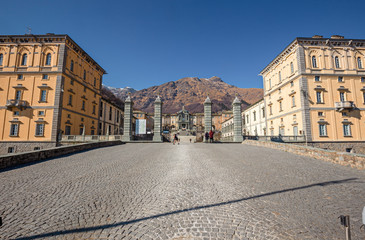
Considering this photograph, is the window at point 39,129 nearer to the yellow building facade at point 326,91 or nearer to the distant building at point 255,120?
the yellow building facade at point 326,91

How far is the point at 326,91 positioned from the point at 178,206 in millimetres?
30540

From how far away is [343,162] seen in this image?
808 cm

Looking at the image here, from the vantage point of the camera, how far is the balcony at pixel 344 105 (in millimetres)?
23438

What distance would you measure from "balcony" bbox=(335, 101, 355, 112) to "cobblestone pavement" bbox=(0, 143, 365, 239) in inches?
960

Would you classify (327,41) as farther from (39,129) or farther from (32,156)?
(39,129)

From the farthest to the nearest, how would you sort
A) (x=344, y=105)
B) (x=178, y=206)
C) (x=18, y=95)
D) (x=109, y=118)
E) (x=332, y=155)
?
(x=109, y=118), (x=18, y=95), (x=344, y=105), (x=332, y=155), (x=178, y=206)

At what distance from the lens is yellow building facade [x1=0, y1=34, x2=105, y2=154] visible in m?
23.5

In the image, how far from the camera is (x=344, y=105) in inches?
928

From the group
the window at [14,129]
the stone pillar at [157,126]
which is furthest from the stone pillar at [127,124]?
the window at [14,129]

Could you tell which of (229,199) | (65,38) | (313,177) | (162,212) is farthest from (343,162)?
(65,38)

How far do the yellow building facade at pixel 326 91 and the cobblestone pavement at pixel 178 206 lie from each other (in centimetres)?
2259

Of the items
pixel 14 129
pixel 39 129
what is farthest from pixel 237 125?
pixel 14 129

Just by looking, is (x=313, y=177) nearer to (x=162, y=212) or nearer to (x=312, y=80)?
(x=162, y=212)

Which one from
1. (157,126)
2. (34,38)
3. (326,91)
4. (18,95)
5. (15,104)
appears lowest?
(157,126)
